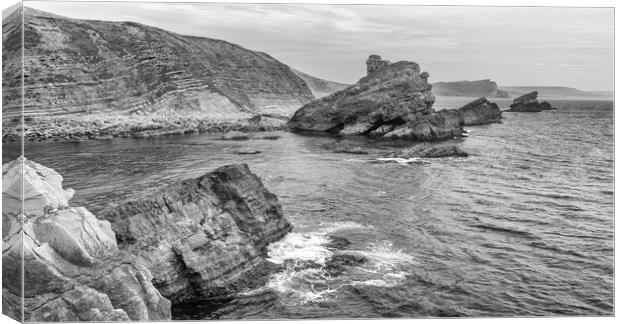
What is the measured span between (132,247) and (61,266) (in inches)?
106

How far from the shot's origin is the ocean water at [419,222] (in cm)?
1645

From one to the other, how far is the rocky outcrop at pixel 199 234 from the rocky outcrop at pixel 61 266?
1.42 metres

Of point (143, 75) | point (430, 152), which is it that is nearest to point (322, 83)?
point (430, 152)

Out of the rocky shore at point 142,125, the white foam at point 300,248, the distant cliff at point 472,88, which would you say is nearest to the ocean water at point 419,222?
the white foam at point 300,248

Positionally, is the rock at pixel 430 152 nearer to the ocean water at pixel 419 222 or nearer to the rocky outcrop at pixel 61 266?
the ocean water at pixel 419 222

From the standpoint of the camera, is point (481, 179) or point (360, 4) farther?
point (481, 179)

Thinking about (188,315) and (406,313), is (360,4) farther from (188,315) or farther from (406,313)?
(188,315)

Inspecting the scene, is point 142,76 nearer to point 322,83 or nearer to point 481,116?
point 322,83

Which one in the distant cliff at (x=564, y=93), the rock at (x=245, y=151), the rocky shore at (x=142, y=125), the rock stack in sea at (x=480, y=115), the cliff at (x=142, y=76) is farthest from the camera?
the rock stack in sea at (x=480, y=115)

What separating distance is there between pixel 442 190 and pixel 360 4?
15.6m

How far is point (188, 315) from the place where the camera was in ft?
52.1

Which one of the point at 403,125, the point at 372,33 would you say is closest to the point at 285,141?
the point at 403,125

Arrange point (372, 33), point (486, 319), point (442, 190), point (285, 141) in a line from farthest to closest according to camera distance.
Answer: point (285, 141), point (442, 190), point (372, 33), point (486, 319)

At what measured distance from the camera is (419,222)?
24.1 m
